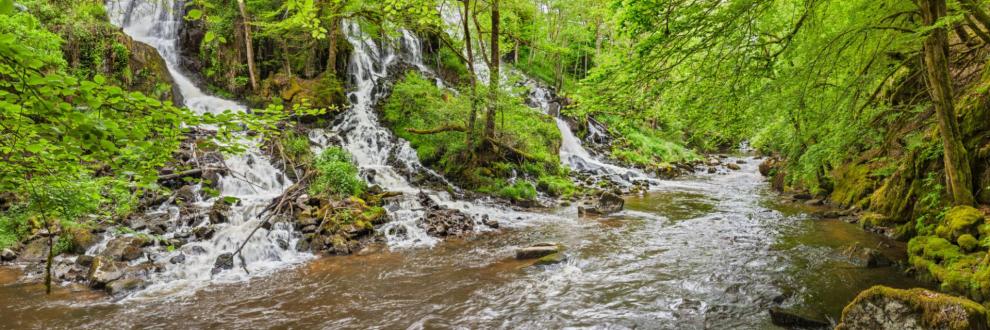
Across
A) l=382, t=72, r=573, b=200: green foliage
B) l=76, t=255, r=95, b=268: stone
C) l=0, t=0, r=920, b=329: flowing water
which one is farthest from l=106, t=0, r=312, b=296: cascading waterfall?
l=382, t=72, r=573, b=200: green foliage

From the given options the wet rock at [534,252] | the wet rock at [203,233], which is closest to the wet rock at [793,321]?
the wet rock at [534,252]

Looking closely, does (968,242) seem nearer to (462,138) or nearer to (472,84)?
(472,84)

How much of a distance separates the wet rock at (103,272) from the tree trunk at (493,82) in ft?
31.2

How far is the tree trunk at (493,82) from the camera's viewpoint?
13836mm

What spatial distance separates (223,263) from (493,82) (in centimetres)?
862

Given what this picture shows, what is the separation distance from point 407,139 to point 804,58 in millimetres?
13310


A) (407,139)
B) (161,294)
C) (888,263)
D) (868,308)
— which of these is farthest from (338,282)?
(407,139)

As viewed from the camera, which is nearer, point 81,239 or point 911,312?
point 911,312

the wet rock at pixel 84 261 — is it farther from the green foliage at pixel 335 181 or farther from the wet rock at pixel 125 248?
the green foliage at pixel 335 181

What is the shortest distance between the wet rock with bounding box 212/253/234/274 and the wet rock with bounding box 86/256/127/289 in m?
1.30

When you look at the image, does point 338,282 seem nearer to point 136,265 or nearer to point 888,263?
point 136,265

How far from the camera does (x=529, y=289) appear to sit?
6.77m

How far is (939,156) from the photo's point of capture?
7.95 meters

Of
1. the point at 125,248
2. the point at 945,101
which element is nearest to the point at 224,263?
the point at 125,248
